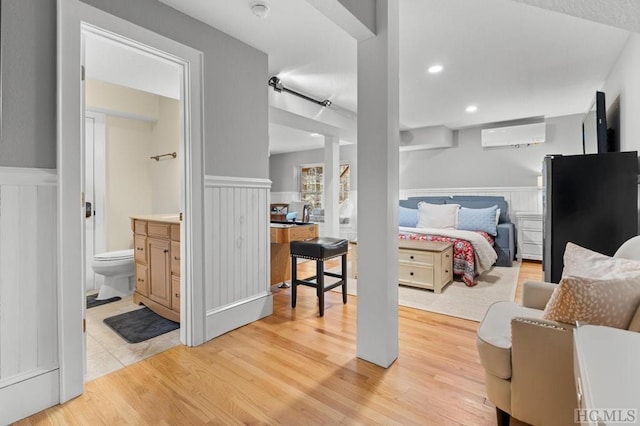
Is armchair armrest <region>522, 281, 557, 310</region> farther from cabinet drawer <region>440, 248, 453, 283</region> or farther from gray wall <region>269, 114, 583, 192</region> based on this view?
gray wall <region>269, 114, 583, 192</region>

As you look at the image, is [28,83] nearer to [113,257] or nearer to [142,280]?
[142,280]

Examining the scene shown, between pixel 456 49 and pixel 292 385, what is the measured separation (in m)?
2.97

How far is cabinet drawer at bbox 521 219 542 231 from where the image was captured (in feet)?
16.2

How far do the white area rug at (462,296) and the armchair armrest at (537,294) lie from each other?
3.46 ft

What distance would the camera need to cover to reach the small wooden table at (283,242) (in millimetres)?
3506

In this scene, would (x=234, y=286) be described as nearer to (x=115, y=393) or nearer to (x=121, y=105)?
(x=115, y=393)

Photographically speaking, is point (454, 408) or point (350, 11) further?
point (350, 11)

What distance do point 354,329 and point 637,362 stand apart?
1.98 metres

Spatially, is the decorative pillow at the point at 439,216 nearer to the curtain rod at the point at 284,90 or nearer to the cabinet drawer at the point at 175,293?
the curtain rod at the point at 284,90

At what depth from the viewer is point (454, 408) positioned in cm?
156

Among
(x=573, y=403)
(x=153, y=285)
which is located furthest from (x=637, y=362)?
(x=153, y=285)

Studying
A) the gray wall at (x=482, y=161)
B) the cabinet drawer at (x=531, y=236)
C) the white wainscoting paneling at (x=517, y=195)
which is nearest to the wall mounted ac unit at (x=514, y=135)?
the gray wall at (x=482, y=161)

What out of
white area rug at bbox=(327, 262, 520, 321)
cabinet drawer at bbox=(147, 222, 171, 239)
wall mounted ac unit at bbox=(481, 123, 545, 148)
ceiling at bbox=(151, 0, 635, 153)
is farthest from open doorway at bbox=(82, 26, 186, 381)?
wall mounted ac unit at bbox=(481, 123, 545, 148)

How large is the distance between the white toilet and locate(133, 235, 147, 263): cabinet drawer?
0.86ft
